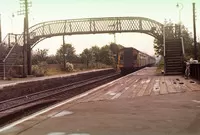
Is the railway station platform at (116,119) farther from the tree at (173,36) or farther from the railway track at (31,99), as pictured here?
the tree at (173,36)

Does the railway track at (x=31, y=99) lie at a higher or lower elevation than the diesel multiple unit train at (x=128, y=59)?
lower

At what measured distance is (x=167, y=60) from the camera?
103 ft

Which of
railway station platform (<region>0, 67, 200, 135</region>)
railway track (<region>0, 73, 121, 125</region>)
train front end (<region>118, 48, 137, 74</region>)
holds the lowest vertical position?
railway track (<region>0, 73, 121, 125</region>)

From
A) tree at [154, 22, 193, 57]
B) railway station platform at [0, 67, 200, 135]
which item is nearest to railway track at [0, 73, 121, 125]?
railway station platform at [0, 67, 200, 135]

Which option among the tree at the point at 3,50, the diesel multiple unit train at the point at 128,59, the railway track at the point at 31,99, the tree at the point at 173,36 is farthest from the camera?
the diesel multiple unit train at the point at 128,59

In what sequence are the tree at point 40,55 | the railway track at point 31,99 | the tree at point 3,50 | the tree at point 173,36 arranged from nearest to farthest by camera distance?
the railway track at point 31,99
the tree at point 173,36
the tree at point 3,50
the tree at point 40,55

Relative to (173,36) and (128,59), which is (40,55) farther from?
(173,36)

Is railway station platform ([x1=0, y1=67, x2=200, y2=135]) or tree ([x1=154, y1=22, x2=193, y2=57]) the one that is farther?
tree ([x1=154, y1=22, x2=193, y2=57])

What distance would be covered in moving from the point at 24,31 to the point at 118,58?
1270cm

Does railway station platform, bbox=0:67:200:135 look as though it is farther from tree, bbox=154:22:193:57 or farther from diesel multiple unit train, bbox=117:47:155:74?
diesel multiple unit train, bbox=117:47:155:74

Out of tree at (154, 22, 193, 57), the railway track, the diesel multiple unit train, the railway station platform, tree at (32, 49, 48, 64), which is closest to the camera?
the railway station platform

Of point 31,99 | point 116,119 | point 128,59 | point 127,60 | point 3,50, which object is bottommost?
point 31,99

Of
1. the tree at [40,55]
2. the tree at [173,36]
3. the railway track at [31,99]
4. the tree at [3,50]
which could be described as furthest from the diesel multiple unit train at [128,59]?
the tree at [40,55]

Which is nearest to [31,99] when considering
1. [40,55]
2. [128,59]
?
[128,59]
